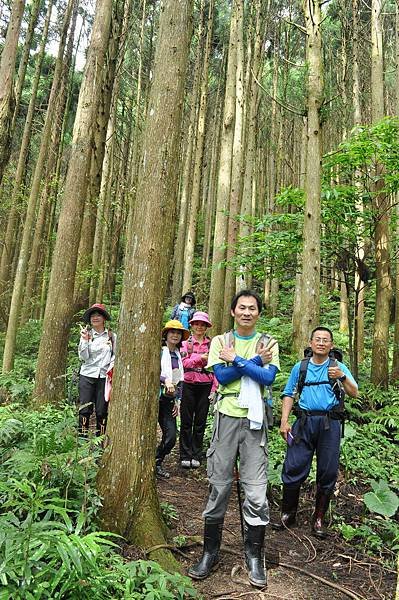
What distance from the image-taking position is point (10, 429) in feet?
13.6

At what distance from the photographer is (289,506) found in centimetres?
438

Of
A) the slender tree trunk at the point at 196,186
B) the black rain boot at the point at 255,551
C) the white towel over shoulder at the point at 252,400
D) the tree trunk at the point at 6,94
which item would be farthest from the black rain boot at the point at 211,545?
the slender tree trunk at the point at 196,186

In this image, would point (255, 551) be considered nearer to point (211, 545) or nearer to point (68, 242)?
point (211, 545)

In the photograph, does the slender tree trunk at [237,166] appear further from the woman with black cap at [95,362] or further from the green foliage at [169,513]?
the green foliage at [169,513]

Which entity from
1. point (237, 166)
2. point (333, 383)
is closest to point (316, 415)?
point (333, 383)

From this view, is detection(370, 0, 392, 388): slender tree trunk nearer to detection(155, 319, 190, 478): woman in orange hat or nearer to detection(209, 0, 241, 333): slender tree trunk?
detection(209, 0, 241, 333): slender tree trunk

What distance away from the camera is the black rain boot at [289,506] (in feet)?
14.3

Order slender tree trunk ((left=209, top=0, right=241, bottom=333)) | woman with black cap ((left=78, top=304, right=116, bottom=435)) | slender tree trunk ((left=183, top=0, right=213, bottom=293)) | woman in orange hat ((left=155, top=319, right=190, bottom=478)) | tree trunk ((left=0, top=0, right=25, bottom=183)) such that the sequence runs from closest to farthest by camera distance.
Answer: woman in orange hat ((left=155, top=319, right=190, bottom=478)), woman with black cap ((left=78, top=304, right=116, bottom=435)), tree trunk ((left=0, top=0, right=25, bottom=183)), slender tree trunk ((left=209, top=0, right=241, bottom=333)), slender tree trunk ((left=183, top=0, right=213, bottom=293))

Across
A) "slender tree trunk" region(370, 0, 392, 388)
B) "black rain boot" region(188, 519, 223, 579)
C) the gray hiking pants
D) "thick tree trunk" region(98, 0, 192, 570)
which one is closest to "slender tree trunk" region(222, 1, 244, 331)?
"slender tree trunk" region(370, 0, 392, 388)

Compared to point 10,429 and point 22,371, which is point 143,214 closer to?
point 10,429

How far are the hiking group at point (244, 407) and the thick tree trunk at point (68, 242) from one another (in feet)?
4.20

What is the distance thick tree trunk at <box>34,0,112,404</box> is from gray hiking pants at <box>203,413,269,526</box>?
12.6ft

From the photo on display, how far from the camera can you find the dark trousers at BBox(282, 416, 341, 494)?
424 cm

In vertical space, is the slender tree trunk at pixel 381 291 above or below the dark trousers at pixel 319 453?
above
